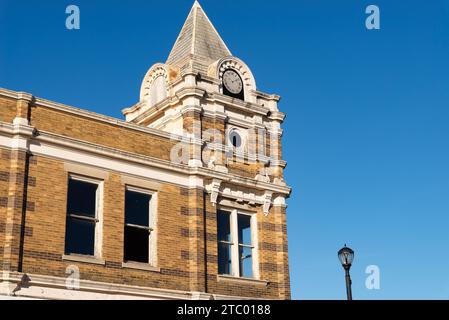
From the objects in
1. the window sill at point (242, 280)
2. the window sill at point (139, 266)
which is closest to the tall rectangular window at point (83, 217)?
the window sill at point (139, 266)

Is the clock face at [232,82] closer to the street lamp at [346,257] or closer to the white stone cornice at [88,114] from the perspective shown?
the white stone cornice at [88,114]

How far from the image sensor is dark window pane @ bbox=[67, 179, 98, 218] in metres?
18.8

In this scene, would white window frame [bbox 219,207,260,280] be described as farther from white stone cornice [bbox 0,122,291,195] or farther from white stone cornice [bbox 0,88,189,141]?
white stone cornice [bbox 0,88,189,141]

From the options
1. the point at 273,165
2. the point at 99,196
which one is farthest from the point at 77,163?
the point at 273,165

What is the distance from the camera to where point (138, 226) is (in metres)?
19.7

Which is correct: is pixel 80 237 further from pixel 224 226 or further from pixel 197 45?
pixel 197 45

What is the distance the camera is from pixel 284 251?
2214cm

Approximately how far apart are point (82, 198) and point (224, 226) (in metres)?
4.88

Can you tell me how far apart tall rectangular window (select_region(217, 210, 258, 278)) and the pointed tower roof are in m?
5.00

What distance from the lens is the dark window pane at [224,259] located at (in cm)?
2131

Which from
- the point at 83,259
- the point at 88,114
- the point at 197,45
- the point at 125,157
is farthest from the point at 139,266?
the point at 197,45

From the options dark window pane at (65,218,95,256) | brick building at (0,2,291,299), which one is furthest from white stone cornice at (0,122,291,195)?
dark window pane at (65,218,95,256)
